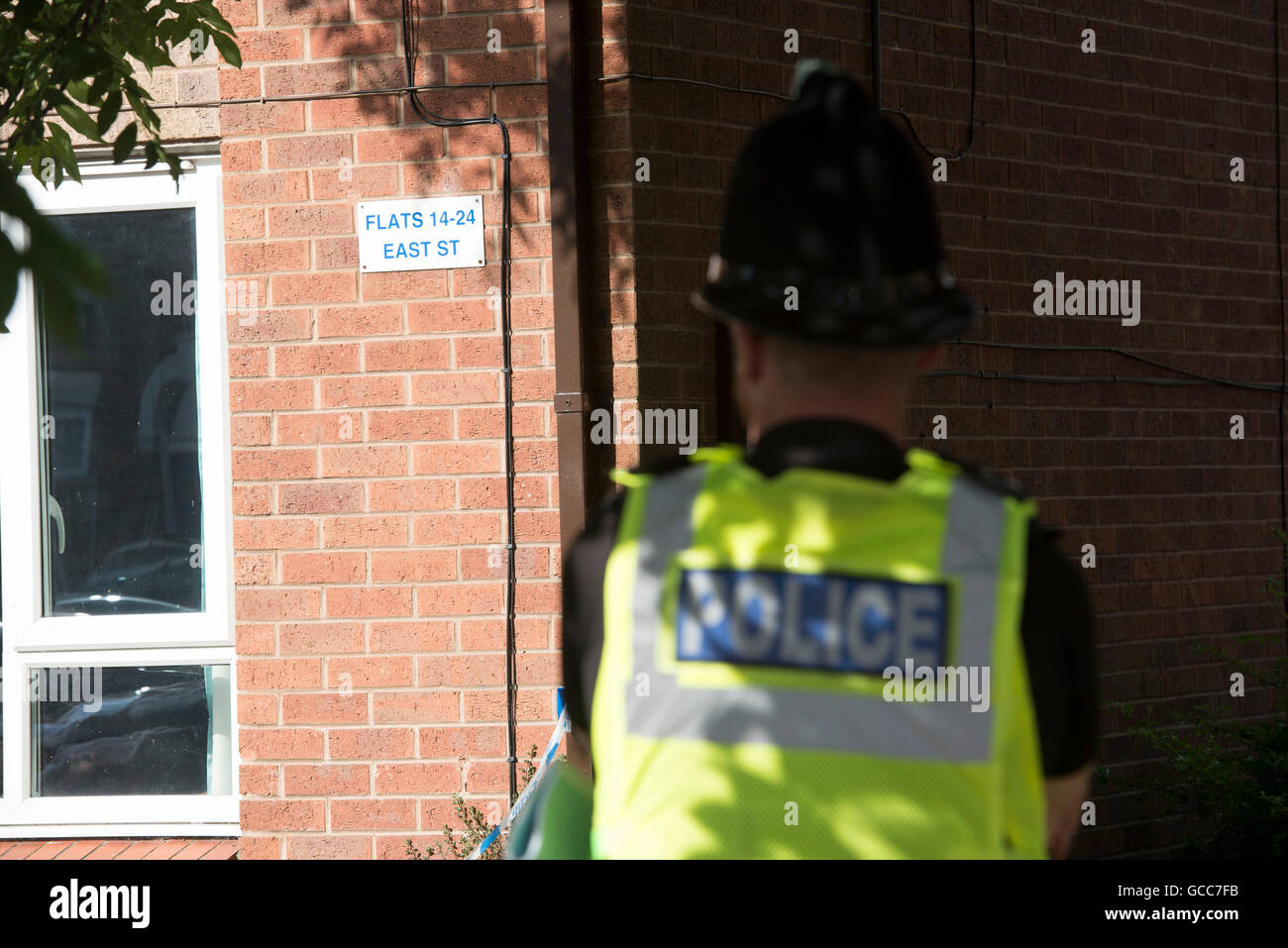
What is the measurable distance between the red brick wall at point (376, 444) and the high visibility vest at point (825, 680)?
372 cm

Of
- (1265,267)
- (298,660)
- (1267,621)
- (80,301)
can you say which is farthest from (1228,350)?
(80,301)

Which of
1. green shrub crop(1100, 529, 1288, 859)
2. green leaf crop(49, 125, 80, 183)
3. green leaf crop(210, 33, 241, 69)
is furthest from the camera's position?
green shrub crop(1100, 529, 1288, 859)

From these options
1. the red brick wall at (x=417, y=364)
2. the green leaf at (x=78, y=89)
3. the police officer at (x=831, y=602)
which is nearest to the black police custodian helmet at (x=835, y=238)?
the police officer at (x=831, y=602)

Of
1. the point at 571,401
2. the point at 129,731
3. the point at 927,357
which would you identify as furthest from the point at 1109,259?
the point at 927,357

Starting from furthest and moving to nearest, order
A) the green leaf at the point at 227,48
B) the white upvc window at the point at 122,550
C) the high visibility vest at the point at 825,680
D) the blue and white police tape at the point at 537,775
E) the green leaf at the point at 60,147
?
the white upvc window at the point at 122,550, the blue and white police tape at the point at 537,775, the green leaf at the point at 227,48, the green leaf at the point at 60,147, the high visibility vest at the point at 825,680

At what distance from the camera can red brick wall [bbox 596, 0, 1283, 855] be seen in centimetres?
550

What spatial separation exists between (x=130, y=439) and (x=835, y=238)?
479 cm

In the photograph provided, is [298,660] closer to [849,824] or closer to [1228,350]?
[849,824]

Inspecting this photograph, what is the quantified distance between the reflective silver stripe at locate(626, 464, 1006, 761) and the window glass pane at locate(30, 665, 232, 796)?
14.9 ft

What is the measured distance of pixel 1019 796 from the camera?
147 cm

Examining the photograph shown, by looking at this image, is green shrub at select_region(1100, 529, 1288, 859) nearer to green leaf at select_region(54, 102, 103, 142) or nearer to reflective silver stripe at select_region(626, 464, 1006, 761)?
reflective silver stripe at select_region(626, 464, 1006, 761)

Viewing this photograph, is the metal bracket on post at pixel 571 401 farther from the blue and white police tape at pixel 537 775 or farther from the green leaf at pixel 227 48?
the green leaf at pixel 227 48

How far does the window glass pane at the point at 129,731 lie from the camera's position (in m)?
5.64

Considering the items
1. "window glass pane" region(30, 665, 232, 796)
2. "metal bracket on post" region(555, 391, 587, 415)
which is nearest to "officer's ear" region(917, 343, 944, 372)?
"metal bracket on post" region(555, 391, 587, 415)
